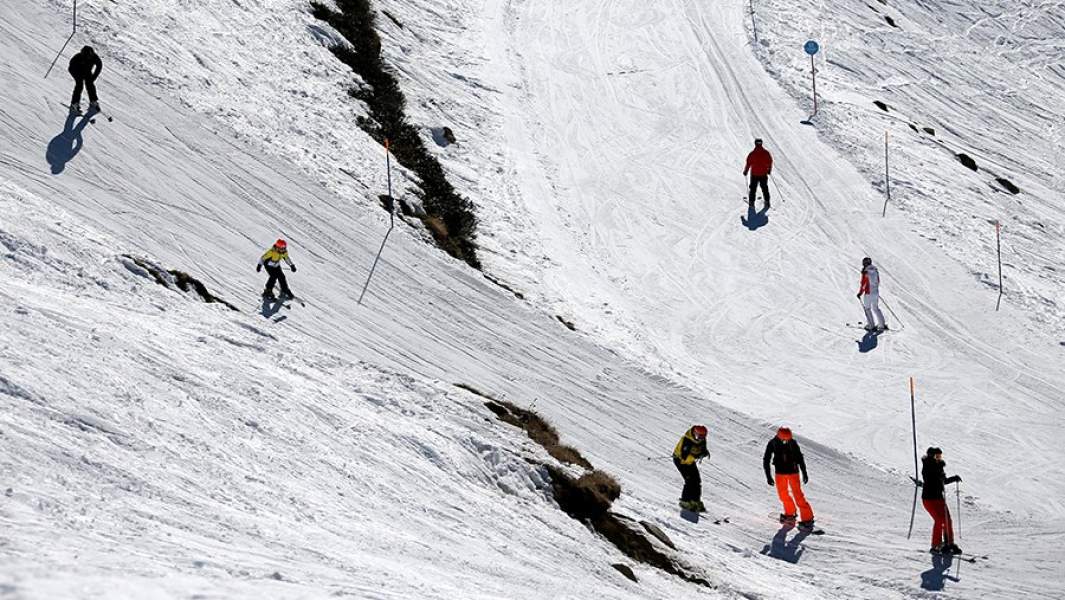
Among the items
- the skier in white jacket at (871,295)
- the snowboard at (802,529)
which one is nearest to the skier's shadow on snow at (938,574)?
the snowboard at (802,529)

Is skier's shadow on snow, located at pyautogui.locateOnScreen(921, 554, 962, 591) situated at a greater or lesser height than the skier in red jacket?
lesser

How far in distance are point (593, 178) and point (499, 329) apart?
9780mm

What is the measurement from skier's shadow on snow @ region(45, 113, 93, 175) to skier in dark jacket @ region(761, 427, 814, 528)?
12185 millimetres

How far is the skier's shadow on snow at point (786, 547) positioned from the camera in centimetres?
1536

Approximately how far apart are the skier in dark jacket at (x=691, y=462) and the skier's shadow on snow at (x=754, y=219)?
37.4ft

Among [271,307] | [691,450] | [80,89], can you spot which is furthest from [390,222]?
[691,450]

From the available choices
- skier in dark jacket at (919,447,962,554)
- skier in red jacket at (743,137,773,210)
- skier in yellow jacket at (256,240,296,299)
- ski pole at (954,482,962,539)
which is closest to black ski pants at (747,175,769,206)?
skier in red jacket at (743,137,773,210)

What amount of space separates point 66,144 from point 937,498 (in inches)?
598

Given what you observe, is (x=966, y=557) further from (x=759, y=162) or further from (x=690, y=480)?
(x=759, y=162)

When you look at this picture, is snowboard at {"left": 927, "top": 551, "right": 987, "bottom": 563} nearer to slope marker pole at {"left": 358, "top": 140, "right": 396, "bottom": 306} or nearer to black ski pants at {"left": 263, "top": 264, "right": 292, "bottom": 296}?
slope marker pole at {"left": 358, "top": 140, "right": 396, "bottom": 306}

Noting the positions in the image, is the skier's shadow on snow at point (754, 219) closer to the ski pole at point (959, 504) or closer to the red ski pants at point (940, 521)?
the ski pole at point (959, 504)

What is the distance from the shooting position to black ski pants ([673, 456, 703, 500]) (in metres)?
16.2

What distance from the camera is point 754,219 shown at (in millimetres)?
27047

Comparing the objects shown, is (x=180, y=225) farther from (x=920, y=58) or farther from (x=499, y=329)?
(x=920, y=58)
